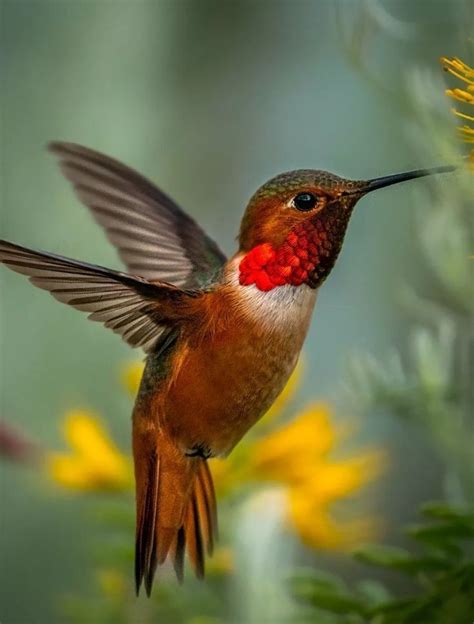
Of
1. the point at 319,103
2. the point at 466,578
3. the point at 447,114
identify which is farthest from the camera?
the point at 319,103

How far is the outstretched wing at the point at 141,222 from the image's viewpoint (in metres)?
1.28

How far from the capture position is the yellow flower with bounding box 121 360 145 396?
62.5 inches

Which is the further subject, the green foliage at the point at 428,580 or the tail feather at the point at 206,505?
the tail feather at the point at 206,505

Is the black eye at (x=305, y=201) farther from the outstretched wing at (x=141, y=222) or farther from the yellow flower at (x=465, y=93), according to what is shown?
the outstretched wing at (x=141, y=222)

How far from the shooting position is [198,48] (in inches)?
141

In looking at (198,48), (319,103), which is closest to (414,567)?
(319,103)

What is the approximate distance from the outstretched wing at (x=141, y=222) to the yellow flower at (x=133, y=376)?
25 cm

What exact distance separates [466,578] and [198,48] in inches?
112

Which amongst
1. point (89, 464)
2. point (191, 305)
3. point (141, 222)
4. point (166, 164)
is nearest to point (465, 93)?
point (191, 305)

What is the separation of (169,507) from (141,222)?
1.04 feet

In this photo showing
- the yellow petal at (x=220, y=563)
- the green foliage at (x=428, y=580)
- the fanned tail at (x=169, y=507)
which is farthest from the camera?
the yellow petal at (x=220, y=563)

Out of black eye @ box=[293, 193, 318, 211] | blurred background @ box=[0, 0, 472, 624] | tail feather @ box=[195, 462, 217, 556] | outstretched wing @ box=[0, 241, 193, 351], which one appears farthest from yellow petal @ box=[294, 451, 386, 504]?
blurred background @ box=[0, 0, 472, 624]

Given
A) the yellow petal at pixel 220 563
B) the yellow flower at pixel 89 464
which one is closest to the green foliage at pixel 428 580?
the yellow petal at pixel 220 563

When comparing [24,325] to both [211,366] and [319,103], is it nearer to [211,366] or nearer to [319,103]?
[319,103]
